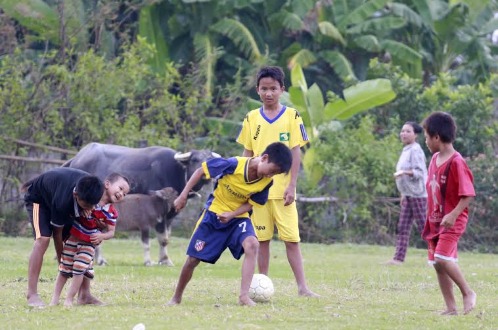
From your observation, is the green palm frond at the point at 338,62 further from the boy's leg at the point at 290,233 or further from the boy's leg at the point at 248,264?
the boy's leg at the point at 248,264

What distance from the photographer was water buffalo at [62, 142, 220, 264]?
1378 centimetres

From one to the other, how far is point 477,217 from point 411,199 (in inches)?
225

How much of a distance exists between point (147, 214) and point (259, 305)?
A: 18.0ft

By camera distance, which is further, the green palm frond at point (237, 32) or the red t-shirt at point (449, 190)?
the green palm frond at point (237, 32)

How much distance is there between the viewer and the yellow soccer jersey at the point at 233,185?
8.05 metres

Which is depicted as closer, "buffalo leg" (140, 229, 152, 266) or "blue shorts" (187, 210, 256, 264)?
Answer: "blue shorts" (187, 210, 256, 264)

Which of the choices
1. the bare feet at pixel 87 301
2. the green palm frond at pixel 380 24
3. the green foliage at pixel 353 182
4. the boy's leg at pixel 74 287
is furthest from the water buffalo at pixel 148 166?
the green palm frond at pixel 380 24

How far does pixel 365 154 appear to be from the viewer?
19000mm

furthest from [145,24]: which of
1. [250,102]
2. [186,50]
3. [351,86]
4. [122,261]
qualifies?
[122,261]

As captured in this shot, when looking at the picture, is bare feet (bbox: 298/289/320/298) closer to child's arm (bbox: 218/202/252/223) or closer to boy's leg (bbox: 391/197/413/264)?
child's arm (bbox: 218/202/252/223)

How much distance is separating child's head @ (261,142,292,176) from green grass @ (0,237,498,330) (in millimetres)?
1150

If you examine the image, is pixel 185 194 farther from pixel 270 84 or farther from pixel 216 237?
pixel 270 84

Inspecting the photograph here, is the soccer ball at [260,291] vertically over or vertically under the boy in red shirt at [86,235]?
under

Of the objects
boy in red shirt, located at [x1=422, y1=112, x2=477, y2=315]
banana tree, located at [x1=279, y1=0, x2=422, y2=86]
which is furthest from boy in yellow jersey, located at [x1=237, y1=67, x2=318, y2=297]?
banana tree, located at [x1=279, y1=0, x2=422, y2=86]
